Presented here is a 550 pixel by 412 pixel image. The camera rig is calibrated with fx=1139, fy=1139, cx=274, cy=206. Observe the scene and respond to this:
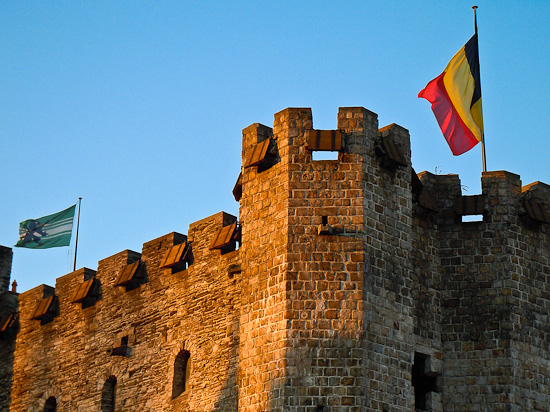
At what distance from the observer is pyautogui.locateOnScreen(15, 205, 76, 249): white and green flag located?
121ft

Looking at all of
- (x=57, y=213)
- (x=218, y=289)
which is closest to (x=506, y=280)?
(x=218, y=289)

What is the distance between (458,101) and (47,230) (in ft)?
50.7

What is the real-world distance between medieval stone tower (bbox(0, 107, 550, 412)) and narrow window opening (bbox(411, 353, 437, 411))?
0.10 ft

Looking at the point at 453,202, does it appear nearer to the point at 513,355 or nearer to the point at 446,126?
the point at 446,126

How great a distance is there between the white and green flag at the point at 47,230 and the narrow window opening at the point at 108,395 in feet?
26.4

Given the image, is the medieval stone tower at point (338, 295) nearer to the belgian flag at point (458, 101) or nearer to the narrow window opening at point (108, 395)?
the narrow window opening at point (108, 395)

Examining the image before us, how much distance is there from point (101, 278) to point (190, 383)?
19.5 feet

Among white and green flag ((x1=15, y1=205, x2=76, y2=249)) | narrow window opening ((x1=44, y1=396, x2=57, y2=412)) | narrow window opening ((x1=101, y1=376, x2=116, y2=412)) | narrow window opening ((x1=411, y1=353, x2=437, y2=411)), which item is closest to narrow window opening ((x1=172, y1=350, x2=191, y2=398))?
narrow window opening ((x1=101, y1=376, x2=116, y2=412))

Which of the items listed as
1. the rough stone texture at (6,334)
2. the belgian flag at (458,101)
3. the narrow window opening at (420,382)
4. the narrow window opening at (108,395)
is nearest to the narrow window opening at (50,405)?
the rough stone texture at (6,334)

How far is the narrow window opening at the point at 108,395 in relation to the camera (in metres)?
29.5

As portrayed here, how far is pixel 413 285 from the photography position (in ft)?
81.6

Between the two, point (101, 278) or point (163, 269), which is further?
point (101, 278)

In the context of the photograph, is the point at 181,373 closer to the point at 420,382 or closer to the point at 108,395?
the point at 108,395

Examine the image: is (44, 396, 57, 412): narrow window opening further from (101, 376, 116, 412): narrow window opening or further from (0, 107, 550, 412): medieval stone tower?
(101, 376, 116, 412): narrow window opening
